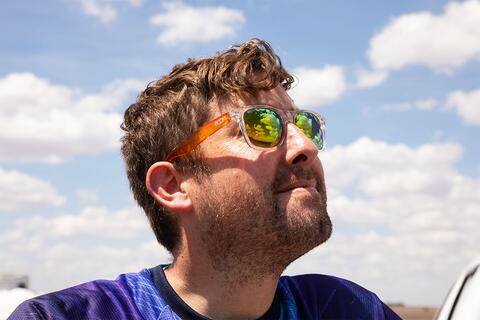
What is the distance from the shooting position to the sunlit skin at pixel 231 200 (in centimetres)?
316

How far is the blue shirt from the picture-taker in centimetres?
293

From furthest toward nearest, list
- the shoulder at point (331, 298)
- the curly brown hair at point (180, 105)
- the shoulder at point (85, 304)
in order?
the curly brown hair at point (180, 105), the shoulder at point (331, 298), the shoulder at point (85, 304)

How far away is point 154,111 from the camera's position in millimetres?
3672

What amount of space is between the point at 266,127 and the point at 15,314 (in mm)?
1369

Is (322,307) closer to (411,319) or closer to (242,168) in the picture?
(242,168)

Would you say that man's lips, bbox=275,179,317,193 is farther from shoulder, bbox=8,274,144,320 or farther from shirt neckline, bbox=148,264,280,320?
shoulder, bbox=8,274,144,320

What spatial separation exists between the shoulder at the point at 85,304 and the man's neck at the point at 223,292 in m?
0.29

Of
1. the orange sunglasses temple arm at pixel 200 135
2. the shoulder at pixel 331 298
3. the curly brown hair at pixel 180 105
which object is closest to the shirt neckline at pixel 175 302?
the shoulder at pixel 331 298

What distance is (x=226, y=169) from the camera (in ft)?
10.7

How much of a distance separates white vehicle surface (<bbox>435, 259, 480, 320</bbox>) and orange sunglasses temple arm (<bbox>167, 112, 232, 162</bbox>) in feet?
4.31

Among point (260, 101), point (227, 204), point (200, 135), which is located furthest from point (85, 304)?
point (260, 101)

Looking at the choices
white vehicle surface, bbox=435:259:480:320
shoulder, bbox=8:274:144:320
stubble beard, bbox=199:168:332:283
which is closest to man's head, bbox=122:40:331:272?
stubble beard, bbox=199:168:332:283

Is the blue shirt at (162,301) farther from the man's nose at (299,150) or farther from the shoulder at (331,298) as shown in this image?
the man's nose at (299,150)

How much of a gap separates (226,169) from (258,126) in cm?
25
